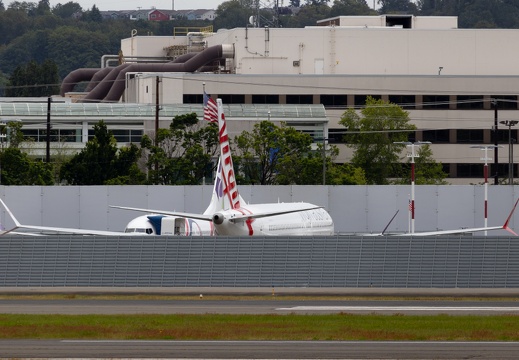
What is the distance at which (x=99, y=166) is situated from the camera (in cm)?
8812

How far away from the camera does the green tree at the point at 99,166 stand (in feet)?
286

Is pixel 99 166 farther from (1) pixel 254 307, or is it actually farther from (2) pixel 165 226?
(1) pixel 254 307

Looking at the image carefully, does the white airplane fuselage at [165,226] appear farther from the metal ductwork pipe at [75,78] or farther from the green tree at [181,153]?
the metal ductwork pipe at [75,78]

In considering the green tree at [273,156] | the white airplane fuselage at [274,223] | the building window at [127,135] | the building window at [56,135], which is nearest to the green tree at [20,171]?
the green tree at [273,156]

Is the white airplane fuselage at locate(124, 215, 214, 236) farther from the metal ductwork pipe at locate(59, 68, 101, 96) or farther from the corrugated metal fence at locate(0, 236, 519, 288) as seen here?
the metal ductwork pipe at locate(59, 68, 101, 96)

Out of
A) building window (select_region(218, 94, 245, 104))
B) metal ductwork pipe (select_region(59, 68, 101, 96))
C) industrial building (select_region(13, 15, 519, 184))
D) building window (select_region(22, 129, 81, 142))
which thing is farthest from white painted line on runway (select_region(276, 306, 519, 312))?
metal ductwork pipe (select_region(59, 68, 101, 96))

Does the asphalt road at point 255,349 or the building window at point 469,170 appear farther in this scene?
the building window at point 469,170

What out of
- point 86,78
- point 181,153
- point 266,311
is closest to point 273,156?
point 181,153

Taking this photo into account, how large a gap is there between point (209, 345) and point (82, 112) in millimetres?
92510

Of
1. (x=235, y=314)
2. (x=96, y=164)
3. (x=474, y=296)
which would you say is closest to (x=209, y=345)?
(x=235, y=314)

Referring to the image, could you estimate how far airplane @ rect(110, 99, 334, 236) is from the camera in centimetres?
5522

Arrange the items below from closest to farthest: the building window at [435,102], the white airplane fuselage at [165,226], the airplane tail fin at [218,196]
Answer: the white airplane fuselage at [165,226], the airplane tail fin at [218,196], the building window at [435,102]

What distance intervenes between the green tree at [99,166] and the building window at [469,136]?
4720cm

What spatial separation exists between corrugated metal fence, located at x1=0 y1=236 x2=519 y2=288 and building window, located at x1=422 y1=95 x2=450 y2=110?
81480 mm
